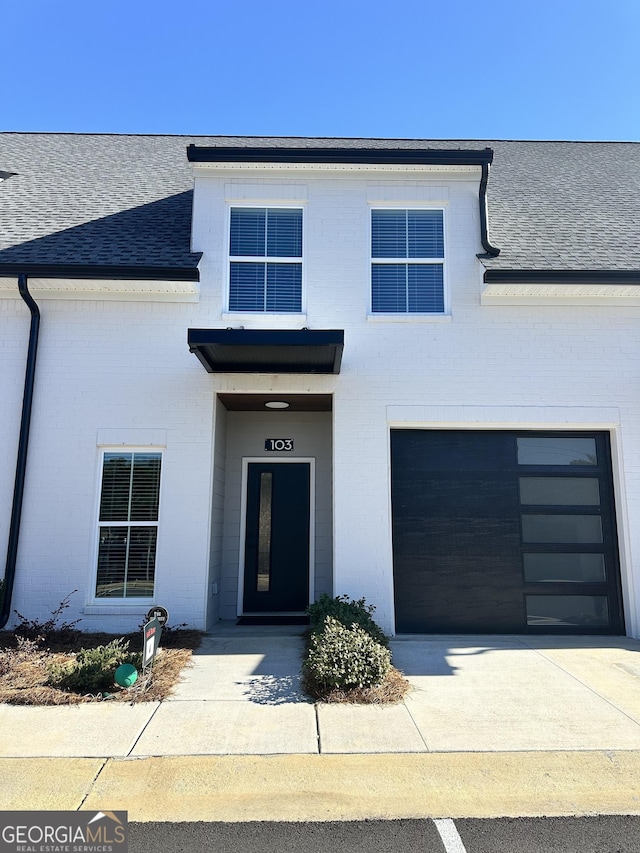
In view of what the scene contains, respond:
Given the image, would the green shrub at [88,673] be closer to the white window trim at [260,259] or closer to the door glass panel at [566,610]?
the white window trim at [260,259]

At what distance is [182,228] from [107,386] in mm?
2979

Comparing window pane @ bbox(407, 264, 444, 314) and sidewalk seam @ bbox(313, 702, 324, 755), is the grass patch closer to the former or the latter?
sidewalk seam @ bbox(313, 702, 324, 755)

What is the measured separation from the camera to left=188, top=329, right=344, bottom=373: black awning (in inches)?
263

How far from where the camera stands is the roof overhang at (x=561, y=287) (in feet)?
25.6

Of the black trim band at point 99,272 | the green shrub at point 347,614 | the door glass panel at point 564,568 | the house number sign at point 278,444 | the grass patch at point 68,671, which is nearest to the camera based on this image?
the grass patch at point 68,671

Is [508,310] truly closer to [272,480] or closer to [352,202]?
[352,202]

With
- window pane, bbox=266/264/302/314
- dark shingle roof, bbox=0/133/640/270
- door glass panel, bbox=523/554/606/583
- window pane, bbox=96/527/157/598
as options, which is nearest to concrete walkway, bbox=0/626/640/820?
door glass panel, bbox=523/554/606/583

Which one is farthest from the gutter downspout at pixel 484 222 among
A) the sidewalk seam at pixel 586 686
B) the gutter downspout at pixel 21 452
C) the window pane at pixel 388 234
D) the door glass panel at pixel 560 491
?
the gutter downspout at pixel 21 452

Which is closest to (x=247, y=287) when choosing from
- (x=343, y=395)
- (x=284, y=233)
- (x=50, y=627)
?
(x=284, y=233)

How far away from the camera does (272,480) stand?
29.9 feet

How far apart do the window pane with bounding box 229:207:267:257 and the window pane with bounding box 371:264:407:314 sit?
1.82 meters

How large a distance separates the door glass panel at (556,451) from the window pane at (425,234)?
3186 mm

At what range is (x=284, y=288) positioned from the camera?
830 centimetres

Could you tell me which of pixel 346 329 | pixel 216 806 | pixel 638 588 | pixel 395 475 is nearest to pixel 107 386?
pixel 346 329
